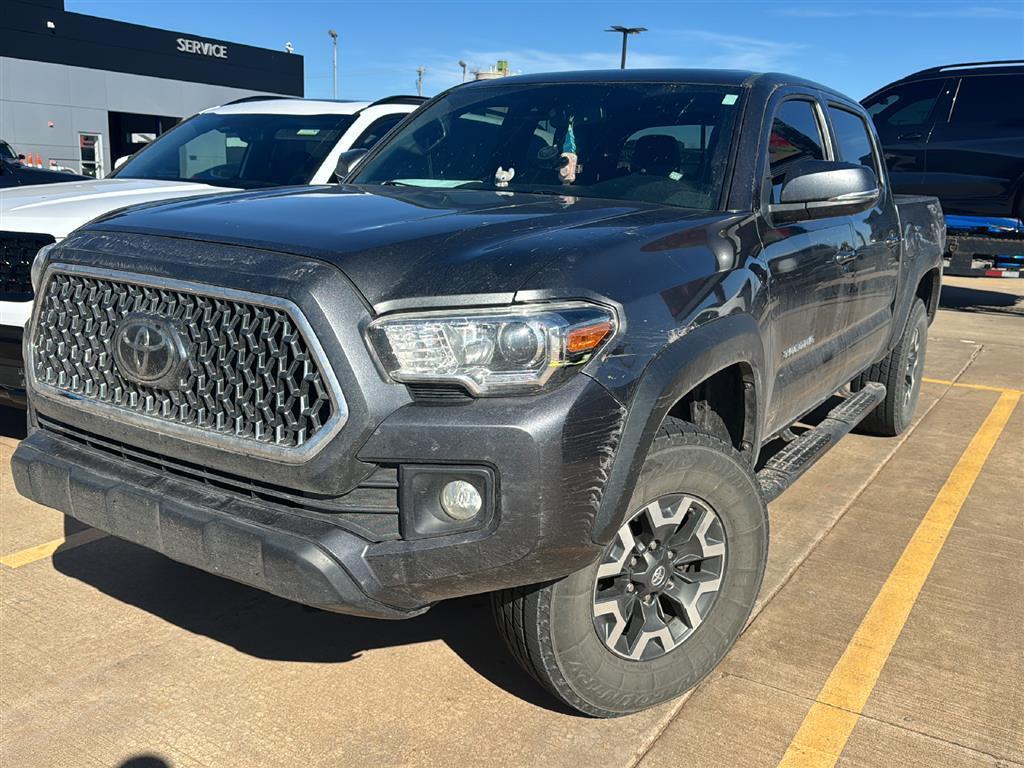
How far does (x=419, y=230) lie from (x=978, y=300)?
1335cm

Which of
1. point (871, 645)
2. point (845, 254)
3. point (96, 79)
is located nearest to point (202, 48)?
point (96, 79)

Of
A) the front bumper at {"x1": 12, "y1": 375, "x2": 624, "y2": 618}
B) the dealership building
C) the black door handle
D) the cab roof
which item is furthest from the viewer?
the dealership building

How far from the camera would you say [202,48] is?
43.8 m

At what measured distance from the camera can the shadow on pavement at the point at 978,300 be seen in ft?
43.2

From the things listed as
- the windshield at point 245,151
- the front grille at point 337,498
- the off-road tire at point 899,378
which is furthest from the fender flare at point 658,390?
the windshield at point 245,151

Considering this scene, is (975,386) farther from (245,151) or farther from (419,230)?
(419,230)

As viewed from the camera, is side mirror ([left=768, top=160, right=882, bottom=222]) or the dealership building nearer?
side mirror ([left=768, top=160, right=882, bottom=222])

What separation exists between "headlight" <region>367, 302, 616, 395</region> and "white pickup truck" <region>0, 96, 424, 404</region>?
3.35 m

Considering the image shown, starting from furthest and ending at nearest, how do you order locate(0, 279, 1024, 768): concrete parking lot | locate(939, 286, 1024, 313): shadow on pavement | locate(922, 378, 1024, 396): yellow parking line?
locate(939, 286, 1024, 313): shadow on pavement, locate(922, 378, 1024, 396): yellow parking line, locate(0, 279, 1024, 768): concrete parking lot

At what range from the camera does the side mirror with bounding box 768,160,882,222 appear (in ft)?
11.7

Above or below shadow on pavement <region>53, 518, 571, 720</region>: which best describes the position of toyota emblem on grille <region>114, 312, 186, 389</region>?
above

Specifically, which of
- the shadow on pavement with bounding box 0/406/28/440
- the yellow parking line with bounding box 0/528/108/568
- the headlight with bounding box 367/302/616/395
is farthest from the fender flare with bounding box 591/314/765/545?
the shadow on pavement with bounding box 0/406/28/440

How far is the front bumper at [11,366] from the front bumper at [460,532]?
8.19ft

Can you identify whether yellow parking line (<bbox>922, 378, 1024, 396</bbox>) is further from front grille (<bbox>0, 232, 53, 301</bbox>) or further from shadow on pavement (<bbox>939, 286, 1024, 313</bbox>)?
front grille (<bbox>0, 232, 53, 301</bbox>)
